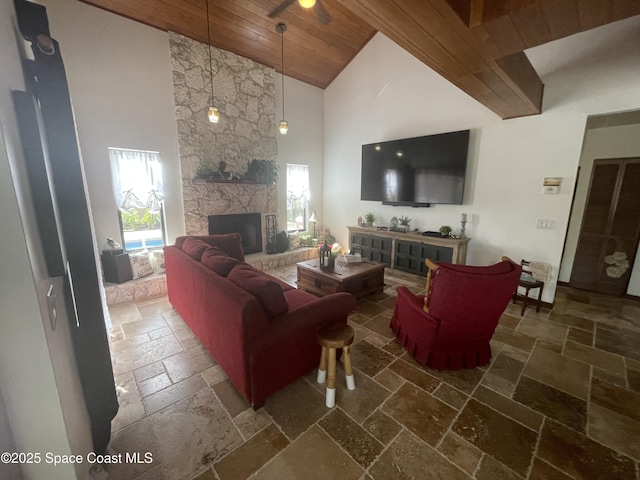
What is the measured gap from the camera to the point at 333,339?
71.3 inches

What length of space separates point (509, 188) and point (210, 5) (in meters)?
4.95

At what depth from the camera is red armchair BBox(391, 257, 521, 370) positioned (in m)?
1.87

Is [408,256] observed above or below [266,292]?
below

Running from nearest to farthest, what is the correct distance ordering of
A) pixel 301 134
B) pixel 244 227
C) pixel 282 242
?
1. pixel 244 227
2. pixel 282 242
3. pixel 301 134

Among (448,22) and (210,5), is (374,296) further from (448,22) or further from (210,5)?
(210,5)

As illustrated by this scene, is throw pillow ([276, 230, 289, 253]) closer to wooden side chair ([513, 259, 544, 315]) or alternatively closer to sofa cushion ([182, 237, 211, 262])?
sofa cushion ([182, 237, 211, 262])

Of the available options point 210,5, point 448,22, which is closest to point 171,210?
point 210,5

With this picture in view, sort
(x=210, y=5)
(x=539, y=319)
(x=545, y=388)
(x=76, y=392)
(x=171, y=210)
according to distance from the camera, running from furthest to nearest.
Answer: (x=171, y=210)
(x=210, y=5)
(x=539, y=319)
(x=545, y=388)
(x=76, y=392)

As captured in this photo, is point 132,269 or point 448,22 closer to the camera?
point 448,22

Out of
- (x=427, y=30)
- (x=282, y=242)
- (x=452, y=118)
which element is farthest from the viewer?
(x=282, y=242)

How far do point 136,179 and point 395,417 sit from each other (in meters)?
4.49

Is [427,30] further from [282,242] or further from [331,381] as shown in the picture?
[282,242]

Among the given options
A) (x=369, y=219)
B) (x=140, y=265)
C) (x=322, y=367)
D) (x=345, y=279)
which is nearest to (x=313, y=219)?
(x=369, y=219)

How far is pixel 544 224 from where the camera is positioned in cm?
342
